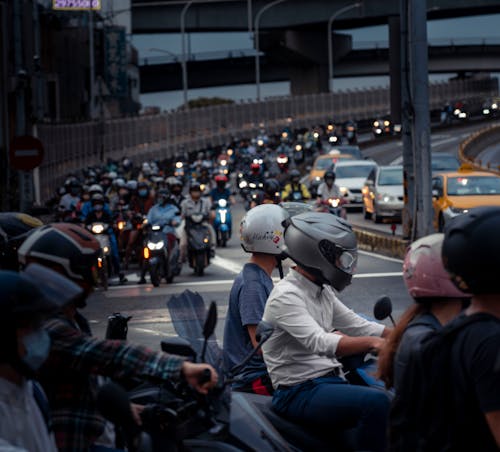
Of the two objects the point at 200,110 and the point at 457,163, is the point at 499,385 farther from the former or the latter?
the point at 200,110

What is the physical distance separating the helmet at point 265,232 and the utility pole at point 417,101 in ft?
57.2

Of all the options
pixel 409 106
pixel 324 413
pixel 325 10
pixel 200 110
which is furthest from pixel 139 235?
pixel 325 10

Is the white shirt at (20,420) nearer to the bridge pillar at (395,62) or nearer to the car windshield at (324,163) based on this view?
the bridge pillar at (395,62)

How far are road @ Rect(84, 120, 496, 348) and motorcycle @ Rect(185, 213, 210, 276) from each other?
22cm

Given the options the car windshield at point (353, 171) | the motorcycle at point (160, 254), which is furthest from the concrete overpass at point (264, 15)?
the motorcycle at point (160, 254)

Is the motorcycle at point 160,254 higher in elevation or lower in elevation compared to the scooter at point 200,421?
lower

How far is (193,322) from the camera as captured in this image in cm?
518

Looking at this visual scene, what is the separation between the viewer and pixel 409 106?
2481cm

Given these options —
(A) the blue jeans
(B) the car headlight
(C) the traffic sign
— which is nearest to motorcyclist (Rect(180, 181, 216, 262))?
(B) the car headlight

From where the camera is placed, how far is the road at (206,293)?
629 inches

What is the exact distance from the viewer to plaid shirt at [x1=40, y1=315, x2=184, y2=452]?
4.48 m

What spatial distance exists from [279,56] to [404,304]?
99.1 metres

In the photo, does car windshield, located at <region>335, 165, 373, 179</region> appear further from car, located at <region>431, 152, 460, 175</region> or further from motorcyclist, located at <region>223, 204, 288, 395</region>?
motorcyclist, located at <region>223, 204, 288, 395</region>

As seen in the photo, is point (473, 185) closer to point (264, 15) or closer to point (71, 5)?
point (71, 5)
